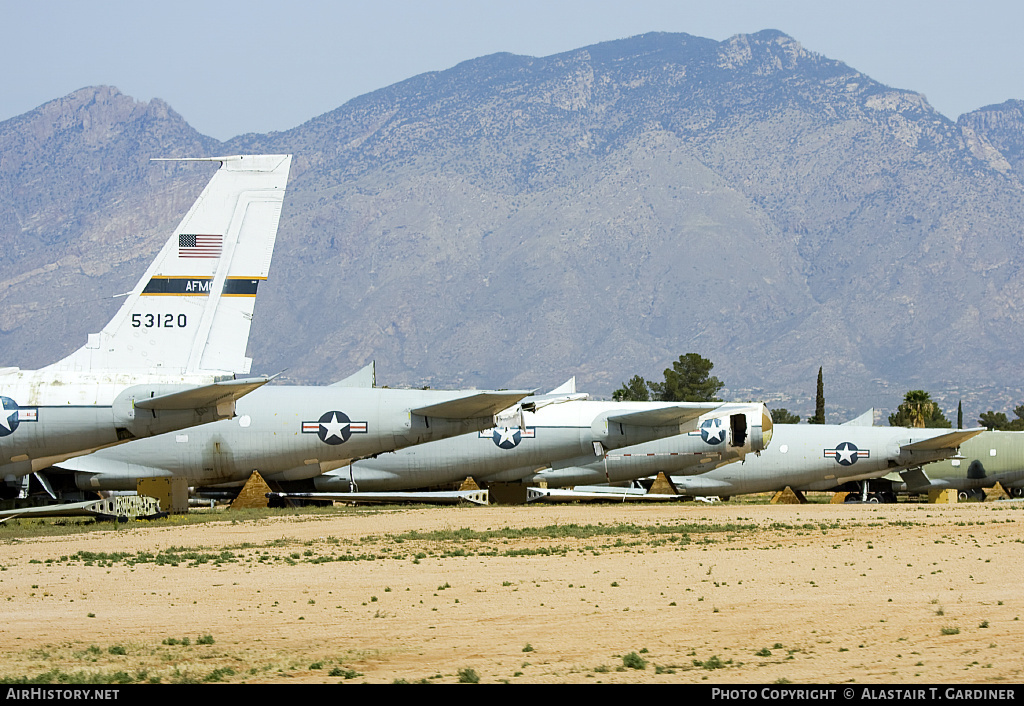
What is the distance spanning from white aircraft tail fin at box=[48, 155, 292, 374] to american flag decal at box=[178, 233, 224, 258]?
0.03m

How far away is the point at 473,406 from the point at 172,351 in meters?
10.9

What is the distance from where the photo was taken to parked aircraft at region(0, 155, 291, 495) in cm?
3341

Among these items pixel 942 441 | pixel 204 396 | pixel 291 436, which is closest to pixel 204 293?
pixel 204 396

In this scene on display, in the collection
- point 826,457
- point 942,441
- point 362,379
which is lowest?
point 826,457

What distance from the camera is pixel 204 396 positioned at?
32.9m

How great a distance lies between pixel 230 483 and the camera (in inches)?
1865

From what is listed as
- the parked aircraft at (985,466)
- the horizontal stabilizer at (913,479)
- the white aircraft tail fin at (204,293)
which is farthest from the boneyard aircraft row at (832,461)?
the white aircraft tail fin at (204,293)

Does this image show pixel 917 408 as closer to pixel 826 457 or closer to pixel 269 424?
pixel 826 457

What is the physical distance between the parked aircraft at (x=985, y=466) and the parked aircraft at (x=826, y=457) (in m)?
8.18

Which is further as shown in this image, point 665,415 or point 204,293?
point 665,415

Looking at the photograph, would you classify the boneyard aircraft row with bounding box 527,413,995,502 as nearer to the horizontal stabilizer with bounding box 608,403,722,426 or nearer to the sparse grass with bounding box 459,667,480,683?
the horizontal stabilizer with bounding box 608,403,722,426

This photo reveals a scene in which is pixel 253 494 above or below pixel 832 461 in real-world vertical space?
below

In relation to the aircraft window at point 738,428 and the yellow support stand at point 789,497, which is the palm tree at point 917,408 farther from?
the aircraft window at point 738,428
